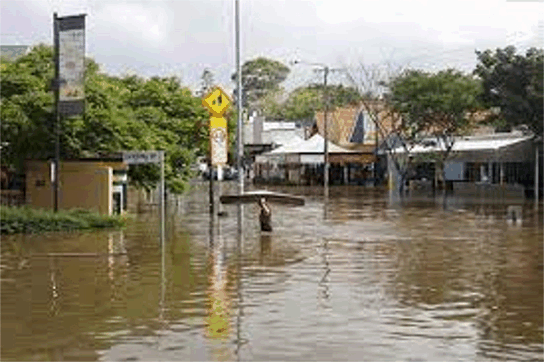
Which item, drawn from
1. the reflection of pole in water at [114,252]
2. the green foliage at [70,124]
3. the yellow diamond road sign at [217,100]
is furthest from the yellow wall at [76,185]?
the reflection of pole in water at [114,252]

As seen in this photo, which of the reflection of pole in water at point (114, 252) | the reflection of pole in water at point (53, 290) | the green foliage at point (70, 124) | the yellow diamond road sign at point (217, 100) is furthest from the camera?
the green foliage at point (70, 124)

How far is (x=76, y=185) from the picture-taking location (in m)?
33.7

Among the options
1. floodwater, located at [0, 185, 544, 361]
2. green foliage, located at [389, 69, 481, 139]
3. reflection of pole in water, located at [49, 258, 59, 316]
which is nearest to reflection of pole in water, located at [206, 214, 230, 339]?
floodwater, located at [0, 185, 544, 361]

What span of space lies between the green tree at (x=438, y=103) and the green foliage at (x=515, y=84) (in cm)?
748

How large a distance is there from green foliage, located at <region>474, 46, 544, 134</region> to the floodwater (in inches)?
926

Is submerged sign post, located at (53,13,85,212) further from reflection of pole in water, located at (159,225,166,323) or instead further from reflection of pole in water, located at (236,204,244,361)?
reflection of pole in water, located at (159,225,166,323)

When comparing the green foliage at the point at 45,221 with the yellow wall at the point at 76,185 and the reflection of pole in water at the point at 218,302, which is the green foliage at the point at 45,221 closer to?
the yellow wall at the point at 76,185

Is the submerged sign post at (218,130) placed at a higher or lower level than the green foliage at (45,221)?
higher

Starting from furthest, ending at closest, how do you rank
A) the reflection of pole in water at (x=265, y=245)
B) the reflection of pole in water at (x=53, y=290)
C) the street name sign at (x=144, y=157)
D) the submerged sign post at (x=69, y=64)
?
the submerged sign post at (x=69, y=64) → the reflection of pole in water at (x=265, y=245) → the street name sign at (x=144, y=157) → the reflection of pole in water at (x=53, y=290)

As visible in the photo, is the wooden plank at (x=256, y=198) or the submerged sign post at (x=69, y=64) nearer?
the submerged sign post at (x=69, y=64)

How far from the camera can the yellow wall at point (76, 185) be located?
33.2m

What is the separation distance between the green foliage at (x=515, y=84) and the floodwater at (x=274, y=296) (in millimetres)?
23525

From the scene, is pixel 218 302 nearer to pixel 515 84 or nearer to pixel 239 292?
pixel 239 292

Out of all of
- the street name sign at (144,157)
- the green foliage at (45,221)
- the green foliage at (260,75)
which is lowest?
the green foliage at (45,221)
